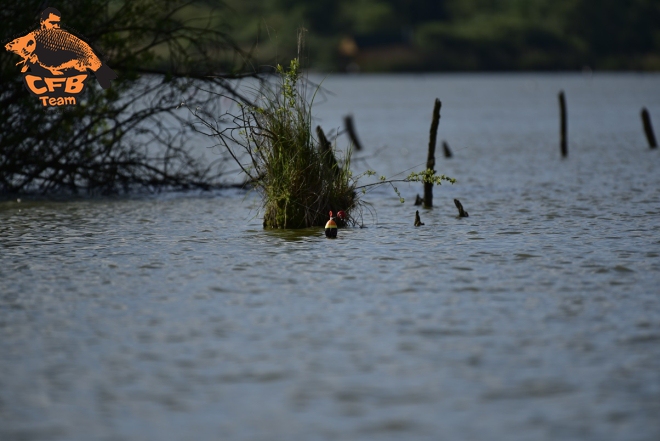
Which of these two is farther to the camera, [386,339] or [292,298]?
[292,298]

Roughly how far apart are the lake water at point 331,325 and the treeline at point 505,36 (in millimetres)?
164197

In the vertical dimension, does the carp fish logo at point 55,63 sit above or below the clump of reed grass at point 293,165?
above

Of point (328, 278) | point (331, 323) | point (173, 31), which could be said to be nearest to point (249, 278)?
point (328, 278)

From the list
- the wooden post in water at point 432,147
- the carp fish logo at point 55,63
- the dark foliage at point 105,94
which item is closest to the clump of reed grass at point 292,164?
the wooden post in water at point 432,147

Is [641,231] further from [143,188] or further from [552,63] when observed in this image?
[552,63]

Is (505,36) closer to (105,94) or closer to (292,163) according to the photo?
(105,94)

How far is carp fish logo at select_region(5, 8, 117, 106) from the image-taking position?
2431cm

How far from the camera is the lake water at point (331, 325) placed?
28.4ft

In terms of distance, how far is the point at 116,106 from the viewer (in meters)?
26.0

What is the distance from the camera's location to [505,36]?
7515 inches

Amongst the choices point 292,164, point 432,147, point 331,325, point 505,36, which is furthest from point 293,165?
point 505,36

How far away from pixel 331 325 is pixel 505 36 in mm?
183784

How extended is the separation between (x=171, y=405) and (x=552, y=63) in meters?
192

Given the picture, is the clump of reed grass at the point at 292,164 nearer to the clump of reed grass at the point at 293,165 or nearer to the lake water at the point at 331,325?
the clump of reed grass at the point at 293,165
